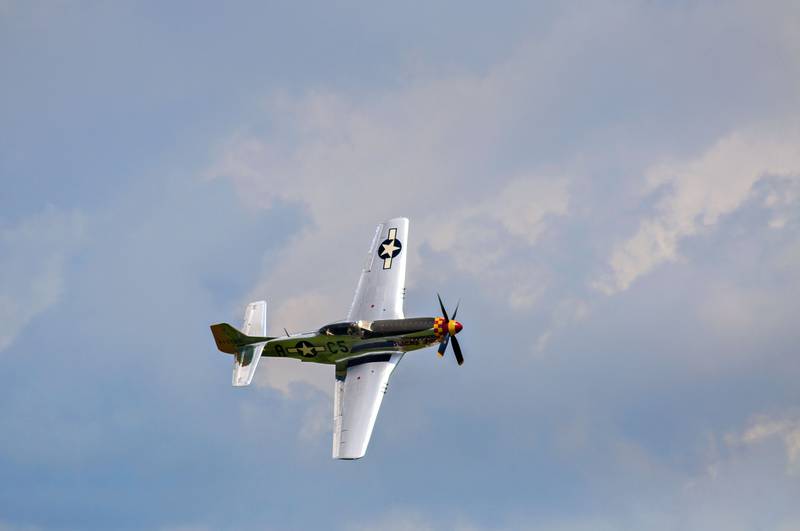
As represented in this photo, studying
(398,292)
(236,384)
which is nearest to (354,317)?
→ (398,292)

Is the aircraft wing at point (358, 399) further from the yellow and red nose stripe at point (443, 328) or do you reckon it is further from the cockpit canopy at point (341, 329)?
the yellow and red nose stripe at point (443, 328)

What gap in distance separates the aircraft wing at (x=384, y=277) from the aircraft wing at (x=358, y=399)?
3513 millimetres

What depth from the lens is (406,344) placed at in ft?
218

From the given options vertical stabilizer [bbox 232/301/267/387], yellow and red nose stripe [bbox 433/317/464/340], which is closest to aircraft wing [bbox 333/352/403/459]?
yellow and red nose stripe [bbox 433/317/464/340]

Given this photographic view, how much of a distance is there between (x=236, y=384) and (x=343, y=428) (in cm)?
933

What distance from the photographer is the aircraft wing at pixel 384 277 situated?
69375mm

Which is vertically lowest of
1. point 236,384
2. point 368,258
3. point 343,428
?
point 343,428

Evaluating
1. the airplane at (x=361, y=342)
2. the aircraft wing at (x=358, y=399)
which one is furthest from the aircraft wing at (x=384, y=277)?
the aircraft wing at (x=358, y=399)

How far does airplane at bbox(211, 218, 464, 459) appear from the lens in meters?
62.8

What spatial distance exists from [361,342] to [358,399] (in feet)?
14.0

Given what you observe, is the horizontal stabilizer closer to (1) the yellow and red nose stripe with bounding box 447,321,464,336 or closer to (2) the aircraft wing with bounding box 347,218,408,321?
(2) the aircraft wing with bounding box 347,218,408,321

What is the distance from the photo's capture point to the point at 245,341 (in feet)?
229

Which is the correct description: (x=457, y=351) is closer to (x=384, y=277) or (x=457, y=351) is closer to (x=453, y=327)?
(x=453, y=327)

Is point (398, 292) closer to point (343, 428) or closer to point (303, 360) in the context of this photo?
point (303, 360)
